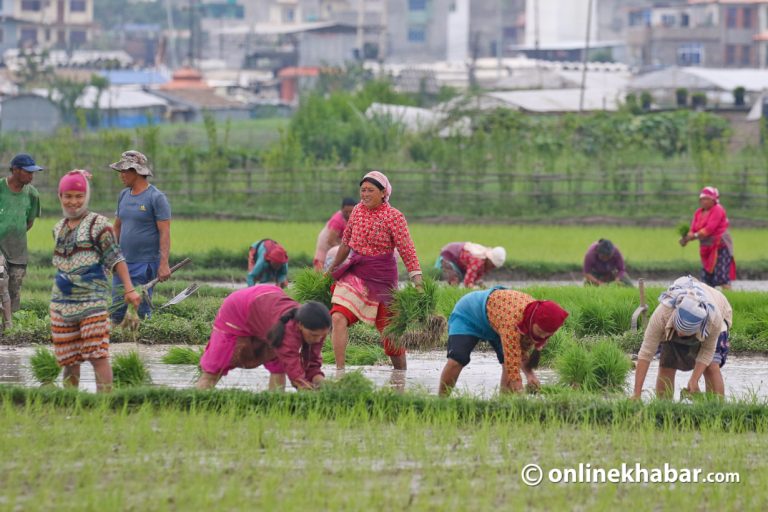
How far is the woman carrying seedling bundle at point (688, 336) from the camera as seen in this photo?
25.9 ft

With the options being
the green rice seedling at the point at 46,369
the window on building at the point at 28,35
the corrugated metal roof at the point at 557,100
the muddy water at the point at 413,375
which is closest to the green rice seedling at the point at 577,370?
the muddy water at the point at 413,375

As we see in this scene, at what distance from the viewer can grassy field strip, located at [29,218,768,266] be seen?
18984mm

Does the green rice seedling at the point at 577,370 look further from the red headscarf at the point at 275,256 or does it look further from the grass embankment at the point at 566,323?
the red headscarf at the point at 275,256

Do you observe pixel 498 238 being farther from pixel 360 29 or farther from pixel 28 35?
pixel 28 35

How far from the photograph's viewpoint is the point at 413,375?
9484 mm

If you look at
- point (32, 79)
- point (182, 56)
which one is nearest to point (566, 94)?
point (32, 79)

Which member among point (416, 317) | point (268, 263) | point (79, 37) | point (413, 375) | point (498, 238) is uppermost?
point (79, 37)

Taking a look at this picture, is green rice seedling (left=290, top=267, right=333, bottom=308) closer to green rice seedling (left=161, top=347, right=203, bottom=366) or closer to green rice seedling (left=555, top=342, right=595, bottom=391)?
green rice seedling (left=161, top=347, right=203, bottom=366)

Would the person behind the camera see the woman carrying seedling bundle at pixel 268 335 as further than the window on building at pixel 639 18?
No

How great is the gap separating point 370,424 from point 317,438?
530 mm

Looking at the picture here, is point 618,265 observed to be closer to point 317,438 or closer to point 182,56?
point 317,438
